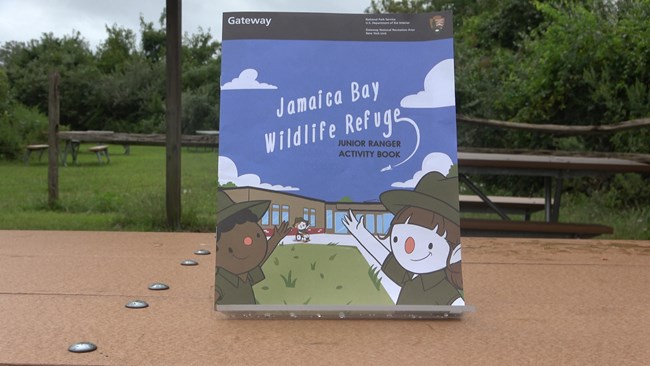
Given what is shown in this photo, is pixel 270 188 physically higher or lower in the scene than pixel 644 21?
lower

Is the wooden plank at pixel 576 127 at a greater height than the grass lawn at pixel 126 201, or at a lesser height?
greater

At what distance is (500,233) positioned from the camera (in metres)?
7.62

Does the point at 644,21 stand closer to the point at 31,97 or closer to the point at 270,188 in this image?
the point at 270,188

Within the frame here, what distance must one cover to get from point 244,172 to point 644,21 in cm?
959

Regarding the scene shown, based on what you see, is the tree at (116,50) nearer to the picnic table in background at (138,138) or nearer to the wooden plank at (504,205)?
the picnic table in background at (138,138)

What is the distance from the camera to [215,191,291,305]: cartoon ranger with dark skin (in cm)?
359

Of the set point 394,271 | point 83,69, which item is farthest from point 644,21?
point 83,69

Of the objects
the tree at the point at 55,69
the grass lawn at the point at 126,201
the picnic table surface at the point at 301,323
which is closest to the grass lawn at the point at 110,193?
the grass lawn at the point at 126,201

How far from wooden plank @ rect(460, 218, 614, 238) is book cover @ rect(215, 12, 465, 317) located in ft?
12.9

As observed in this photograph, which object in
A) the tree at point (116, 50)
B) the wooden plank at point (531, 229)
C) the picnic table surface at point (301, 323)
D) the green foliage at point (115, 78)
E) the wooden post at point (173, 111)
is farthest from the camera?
the tree at point (116, 50)

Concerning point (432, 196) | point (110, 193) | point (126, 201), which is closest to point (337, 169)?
point (432, 196)

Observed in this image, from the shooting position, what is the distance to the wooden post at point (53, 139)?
9.72 metres

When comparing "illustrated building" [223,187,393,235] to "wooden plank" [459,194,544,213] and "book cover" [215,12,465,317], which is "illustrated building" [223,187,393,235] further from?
"wooden plank" [459,194,544,213]

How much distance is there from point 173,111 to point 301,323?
14.0 feet
